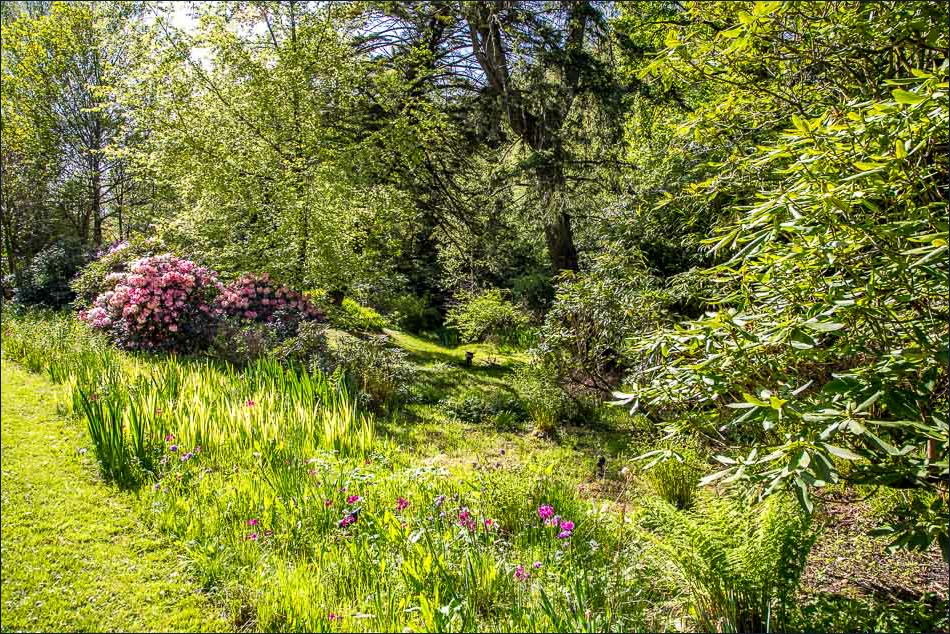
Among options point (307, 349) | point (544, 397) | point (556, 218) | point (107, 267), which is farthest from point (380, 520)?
point (107, 267)

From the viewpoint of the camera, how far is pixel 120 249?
9695mm

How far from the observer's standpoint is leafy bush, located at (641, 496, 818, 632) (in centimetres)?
236

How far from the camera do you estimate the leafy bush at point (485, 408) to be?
652 cm

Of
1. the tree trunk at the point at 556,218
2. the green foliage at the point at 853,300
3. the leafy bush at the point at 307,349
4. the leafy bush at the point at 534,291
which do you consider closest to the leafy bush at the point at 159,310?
the leafy bush at the point at 307,349

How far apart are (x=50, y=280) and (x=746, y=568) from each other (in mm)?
13841

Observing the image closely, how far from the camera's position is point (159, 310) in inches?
285

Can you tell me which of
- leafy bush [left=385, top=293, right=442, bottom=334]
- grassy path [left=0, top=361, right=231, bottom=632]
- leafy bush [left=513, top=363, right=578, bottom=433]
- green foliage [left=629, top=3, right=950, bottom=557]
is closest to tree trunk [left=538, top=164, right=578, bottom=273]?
leafy bush [left=513, top=363, right=578, bottom=433]

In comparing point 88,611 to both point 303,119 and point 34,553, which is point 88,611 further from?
point 303,119

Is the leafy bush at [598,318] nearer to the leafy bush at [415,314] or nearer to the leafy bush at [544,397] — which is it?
the leafy bush at [544,397]

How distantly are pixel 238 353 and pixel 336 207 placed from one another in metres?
2.37

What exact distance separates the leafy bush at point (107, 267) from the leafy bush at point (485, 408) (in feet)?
19.9

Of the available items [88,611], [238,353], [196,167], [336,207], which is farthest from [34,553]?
[196,167]

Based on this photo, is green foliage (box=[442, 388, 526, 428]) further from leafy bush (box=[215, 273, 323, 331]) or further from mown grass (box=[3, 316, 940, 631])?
Answer: leafy bush (box=[215, 273, 323, 331])

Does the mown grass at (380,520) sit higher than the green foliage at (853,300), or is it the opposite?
the green foliage at (853,300)
